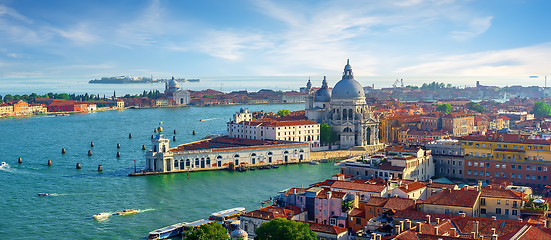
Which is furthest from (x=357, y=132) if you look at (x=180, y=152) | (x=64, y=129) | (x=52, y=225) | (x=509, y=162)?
(x=64, y=129)

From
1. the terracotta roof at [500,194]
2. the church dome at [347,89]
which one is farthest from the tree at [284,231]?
the church dome at [347,89]

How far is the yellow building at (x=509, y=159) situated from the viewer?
75.1 ft

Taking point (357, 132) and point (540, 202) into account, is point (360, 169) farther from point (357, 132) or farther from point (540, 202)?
point (357, 132)

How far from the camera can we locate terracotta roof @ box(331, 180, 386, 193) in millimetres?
17891

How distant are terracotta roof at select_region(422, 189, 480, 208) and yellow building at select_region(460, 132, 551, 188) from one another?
24.4 ft

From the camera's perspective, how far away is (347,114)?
44.7m

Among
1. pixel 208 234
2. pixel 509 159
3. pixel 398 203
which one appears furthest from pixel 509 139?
pixel 208 234

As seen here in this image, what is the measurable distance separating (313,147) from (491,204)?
82.2 feet

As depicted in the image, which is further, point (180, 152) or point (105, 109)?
point (105, 109)

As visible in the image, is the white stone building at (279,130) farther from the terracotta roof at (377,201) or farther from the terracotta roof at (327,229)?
the terracotta roof at (327,229)

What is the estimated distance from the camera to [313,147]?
135 feet

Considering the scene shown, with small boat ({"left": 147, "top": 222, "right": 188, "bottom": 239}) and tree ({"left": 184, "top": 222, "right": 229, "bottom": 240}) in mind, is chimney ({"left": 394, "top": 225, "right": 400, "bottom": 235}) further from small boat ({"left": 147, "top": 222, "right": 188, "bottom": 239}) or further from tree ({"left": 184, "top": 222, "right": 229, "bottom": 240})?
small boat ({"left": 147, "top": 222, "right": 188, "bottom": 239})

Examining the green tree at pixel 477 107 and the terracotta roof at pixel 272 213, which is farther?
the green tree at pixel 477 107

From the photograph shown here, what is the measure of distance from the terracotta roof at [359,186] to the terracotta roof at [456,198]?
194cm
